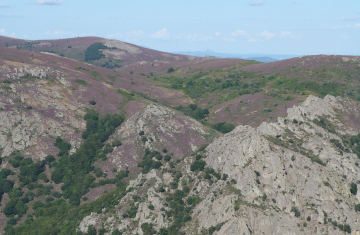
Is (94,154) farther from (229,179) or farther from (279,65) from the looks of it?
(279,65)

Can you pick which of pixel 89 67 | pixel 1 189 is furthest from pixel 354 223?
pixel 89 67

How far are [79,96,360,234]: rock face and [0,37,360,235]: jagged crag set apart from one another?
0.21m

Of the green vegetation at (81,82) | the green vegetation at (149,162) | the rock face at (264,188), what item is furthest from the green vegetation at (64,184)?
Result: the green vegetation at (81,82)

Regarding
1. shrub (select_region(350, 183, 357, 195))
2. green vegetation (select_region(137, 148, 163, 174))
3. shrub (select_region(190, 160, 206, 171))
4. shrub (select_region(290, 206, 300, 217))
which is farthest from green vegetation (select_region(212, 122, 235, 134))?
shrub (select_region(290, 206, 300, 217))

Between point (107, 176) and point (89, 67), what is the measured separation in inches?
3225

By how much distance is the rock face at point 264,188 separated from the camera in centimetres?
5247

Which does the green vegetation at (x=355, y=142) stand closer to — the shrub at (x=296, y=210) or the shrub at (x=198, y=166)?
the shrub at (x=296, y=210)

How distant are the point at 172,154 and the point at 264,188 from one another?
133ft

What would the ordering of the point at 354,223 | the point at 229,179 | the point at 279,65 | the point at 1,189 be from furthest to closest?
the point at 279,65 → the point at 1,189 → the point at 229,179 → the point at 354,223

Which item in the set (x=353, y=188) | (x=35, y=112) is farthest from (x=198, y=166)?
(x=35, y=112)

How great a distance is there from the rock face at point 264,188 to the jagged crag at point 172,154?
0.21m

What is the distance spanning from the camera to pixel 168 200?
63.8 meters

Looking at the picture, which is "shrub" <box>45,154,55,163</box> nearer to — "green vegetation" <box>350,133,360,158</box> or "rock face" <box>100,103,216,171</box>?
"rock face" <box>100,103,216,171</box>

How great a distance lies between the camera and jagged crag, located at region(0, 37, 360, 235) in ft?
184
